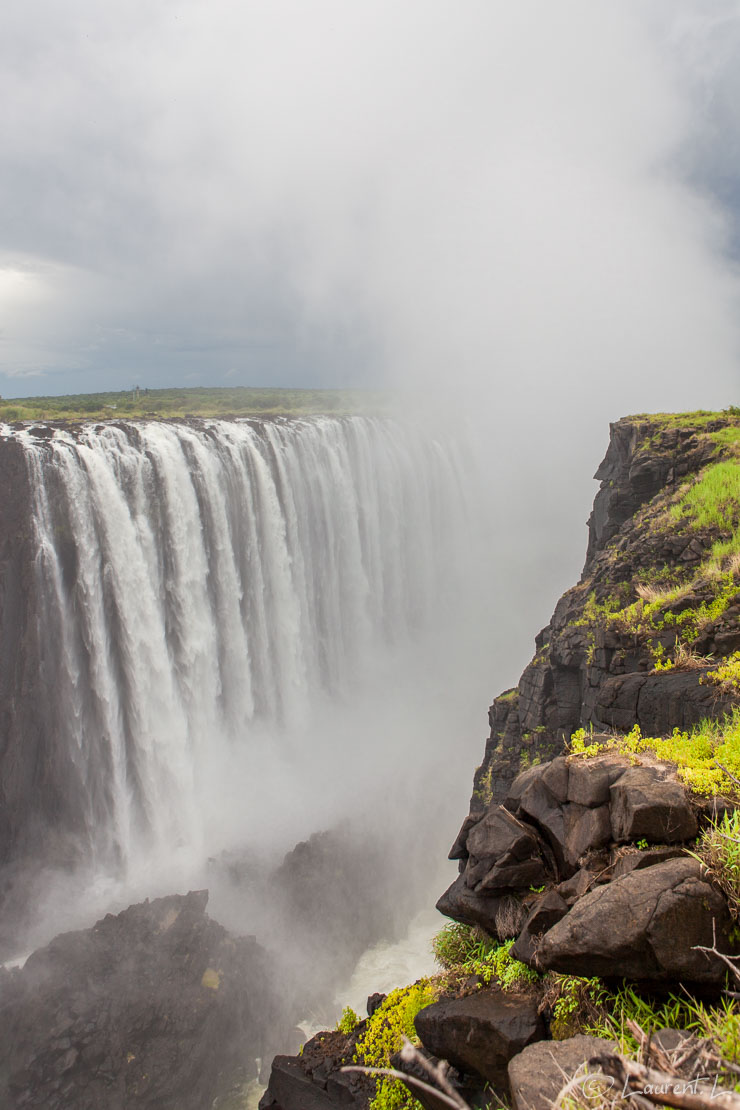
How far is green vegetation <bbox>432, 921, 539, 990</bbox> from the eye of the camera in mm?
6160

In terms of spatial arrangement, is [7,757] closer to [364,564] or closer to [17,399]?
[364,564]

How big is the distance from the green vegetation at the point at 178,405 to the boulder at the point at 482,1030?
29.4 metres

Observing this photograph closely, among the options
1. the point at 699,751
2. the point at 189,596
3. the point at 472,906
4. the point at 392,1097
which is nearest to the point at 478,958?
the point at 472,906

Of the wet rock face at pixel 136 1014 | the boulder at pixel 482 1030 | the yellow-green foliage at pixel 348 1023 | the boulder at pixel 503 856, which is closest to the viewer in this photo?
the boulder at pixel 482 1030

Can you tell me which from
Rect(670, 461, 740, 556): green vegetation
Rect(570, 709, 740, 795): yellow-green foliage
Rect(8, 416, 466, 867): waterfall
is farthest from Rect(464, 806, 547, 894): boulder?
Rect(8, 416, 466, 867): waterfall

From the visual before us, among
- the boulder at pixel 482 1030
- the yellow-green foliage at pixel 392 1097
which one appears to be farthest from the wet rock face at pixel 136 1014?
the boulder at pixel 482 1030

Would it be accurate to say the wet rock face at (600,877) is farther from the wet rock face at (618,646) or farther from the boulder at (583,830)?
the wet rock face at (618,646)

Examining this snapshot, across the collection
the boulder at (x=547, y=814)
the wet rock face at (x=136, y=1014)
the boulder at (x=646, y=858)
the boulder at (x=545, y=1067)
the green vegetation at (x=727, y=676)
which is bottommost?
the wet rock face at (x=136, y=1014)

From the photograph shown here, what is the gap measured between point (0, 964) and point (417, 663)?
75.5 feet

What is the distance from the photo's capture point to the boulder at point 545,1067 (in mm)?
4027

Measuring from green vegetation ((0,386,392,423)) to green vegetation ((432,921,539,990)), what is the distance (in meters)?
28.5

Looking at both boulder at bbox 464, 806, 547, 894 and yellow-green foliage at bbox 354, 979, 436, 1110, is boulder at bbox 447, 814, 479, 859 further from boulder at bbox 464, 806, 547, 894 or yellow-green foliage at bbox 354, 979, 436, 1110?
yellow-green foliage at bbox 354, 979, 436, 1110

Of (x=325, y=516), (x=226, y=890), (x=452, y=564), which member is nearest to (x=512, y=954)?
(x=226, y=890)

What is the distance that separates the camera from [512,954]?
21.0ft
